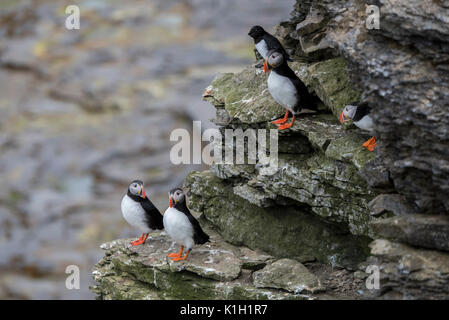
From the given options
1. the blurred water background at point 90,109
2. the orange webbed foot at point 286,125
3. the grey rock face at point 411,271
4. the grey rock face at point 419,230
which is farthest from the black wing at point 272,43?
the blurred water background at point 90,109

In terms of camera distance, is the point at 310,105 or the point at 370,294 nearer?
the point at 370,294

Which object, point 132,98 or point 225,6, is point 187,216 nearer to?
point 132,98

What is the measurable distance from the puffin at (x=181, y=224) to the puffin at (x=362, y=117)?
2.57 meters

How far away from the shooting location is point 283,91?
367 inches

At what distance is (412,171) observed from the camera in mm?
7367

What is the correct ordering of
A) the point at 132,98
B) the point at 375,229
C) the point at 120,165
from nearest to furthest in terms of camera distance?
the point at 375,229 → the point at 120,165 → the point at 132,98

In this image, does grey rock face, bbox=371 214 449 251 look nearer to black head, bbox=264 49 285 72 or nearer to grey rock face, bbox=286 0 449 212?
grey rock face, bbox=286 0 449 212

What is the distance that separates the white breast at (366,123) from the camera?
8.46 meters

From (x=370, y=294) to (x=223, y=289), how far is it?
2049 mm

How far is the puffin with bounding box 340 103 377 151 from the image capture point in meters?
8.51

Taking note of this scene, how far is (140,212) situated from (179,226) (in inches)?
39.8

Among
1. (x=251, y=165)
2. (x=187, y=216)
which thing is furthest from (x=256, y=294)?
(x=251, y=165)

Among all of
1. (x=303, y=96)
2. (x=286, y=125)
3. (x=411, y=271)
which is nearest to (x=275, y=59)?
(x=303, y=96)

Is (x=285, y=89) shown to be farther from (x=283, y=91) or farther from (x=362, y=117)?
(x=362, y=117)
